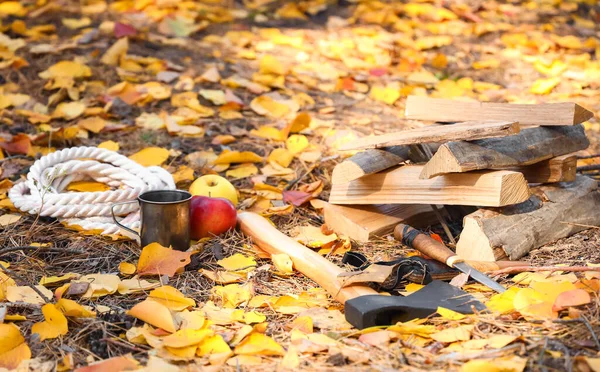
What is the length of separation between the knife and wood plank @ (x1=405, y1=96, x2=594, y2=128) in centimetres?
53

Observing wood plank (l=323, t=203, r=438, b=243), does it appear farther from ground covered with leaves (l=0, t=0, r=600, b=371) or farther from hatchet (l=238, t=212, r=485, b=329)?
hatchet (l=238, t=212, r=485, b=329)

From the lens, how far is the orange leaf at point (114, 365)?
192 centimetres

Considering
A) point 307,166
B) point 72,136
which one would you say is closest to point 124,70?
point 72,136

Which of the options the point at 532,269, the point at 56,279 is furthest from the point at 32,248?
the point at 532,269

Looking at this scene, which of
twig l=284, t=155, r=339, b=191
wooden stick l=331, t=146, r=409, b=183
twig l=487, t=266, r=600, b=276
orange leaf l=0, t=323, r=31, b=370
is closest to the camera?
orange leaf l=0, t=323, r=31, b=370

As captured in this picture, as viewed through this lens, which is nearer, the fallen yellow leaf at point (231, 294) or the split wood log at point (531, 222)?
the fallen yellow leaf at point (231, 294)

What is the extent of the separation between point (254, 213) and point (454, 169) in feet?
3.05

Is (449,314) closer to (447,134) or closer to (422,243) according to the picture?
(422,243)

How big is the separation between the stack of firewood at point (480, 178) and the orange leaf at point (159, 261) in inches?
28.3

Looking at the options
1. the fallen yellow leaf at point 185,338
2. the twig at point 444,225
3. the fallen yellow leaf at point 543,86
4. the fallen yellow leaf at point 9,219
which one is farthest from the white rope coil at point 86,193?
the fallen yellow leaf at point 543,86

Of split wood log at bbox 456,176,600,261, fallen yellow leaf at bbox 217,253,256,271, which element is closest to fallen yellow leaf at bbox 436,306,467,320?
split wood log at bbox 456,176,600,261

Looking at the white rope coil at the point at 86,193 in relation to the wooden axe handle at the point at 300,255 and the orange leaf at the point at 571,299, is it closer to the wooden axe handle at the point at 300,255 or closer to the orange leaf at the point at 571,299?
the wooden axe handle at the point at 300,255

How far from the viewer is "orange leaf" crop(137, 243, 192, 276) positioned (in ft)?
8.46

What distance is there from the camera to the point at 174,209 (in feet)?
8.84
